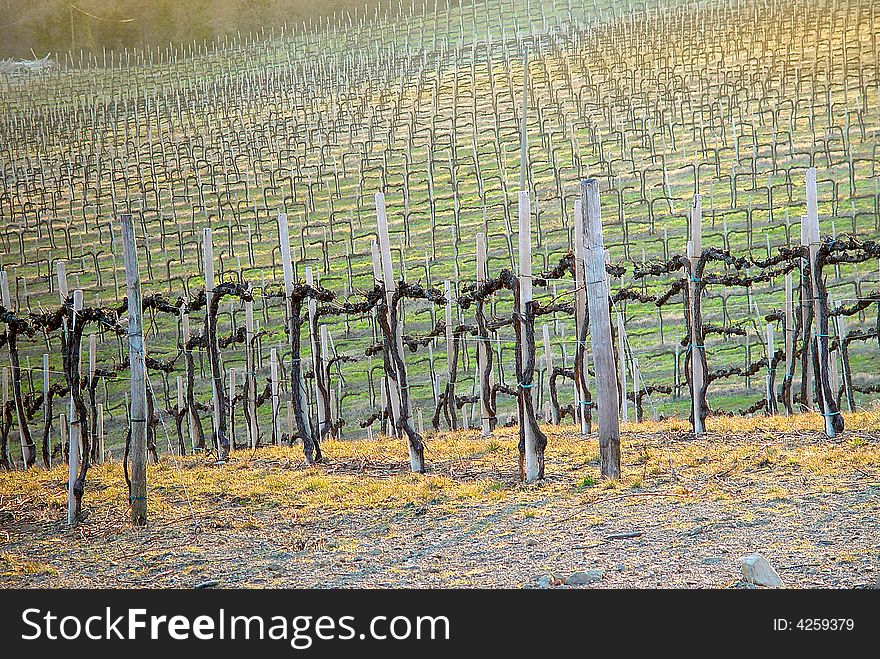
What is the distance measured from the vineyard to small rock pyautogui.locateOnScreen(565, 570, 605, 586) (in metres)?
3.45

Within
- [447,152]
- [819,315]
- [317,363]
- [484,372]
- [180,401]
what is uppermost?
[447,152]

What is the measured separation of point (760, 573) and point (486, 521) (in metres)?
1.55

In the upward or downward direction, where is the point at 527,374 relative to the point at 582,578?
upward

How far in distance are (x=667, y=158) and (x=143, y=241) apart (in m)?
7.81

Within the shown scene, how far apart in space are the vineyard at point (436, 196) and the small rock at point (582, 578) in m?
3.45

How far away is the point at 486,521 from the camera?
15.7ft

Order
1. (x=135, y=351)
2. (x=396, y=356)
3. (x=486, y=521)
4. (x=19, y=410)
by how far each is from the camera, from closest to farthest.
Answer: (x=486, y=521), (x=135, y=351), (x=396, y=356), (x=19, y=410)

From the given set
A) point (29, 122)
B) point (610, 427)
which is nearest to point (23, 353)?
point (29, 122)

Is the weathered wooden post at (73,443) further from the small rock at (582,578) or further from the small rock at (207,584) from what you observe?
the small rock at (582,578)

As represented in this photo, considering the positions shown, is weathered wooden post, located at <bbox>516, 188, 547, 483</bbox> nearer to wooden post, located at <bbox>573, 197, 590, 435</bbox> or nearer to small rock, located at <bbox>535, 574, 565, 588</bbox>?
wooden post, located at <bbox>573, 197, 590, 435</bbox>

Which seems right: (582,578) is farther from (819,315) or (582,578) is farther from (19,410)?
(19,410)

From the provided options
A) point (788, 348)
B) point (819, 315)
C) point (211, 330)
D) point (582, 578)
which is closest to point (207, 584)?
point (582, 578)

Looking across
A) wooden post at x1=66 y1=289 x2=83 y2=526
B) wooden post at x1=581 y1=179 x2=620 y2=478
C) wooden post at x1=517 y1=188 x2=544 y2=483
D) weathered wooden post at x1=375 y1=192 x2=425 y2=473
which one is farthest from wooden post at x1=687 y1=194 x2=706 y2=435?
wooden post at x1=66 y1=289 x2=83 y2=526
